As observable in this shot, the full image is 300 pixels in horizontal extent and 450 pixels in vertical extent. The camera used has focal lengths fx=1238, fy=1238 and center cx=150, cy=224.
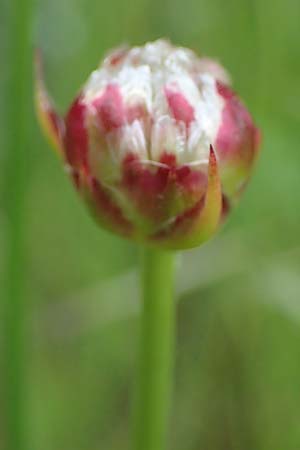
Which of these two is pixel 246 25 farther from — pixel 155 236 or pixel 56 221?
pixel 155 236

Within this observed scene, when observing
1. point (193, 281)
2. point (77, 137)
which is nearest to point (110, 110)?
point (77, 137)

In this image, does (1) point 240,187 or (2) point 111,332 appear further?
(2) point 111,332

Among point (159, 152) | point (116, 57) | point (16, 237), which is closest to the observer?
point (159, 152)

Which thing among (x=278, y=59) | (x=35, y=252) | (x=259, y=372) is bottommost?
(x=259, y=372)

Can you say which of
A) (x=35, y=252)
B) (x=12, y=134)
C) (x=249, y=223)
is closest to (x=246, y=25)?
(x=249, y=223)

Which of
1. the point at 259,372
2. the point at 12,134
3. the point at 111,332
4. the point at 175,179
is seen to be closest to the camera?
the point at 175,179

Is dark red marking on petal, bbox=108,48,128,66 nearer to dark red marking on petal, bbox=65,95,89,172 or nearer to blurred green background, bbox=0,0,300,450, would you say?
dark red marking on petal, bbox=65,95,89,172

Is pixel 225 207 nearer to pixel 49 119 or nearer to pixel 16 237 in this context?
pixel 49 119
